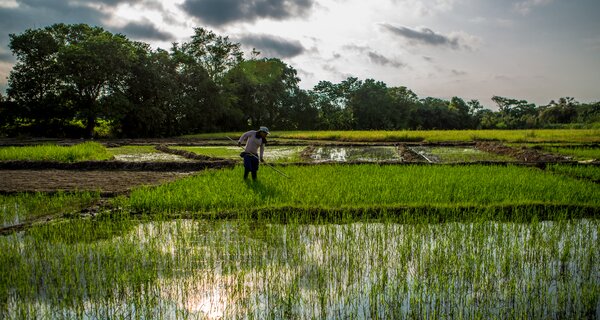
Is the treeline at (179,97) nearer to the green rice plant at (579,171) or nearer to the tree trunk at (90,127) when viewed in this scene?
the tree trunk at (90,127)

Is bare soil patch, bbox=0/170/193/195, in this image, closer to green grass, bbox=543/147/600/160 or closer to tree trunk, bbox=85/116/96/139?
green grass, bbox=543/147/600/160

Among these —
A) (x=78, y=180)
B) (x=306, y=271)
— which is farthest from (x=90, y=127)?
(x=306, y=271)

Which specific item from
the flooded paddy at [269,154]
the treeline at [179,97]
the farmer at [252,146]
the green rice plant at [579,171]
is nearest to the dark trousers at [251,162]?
the farmer at [252,146]

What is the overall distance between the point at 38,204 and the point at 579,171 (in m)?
10.1

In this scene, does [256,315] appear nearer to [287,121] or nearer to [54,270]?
[54,270]

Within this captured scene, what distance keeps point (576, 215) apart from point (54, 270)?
6.27 meters

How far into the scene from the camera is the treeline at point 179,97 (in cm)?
2516

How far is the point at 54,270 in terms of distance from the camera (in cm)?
417

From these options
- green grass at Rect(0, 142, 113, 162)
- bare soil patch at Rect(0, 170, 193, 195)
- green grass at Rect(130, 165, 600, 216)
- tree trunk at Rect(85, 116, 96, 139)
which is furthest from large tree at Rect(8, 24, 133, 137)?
green grass at Rect(130, 165, 600, 216)

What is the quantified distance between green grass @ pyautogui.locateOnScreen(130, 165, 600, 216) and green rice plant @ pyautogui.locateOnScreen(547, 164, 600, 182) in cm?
58

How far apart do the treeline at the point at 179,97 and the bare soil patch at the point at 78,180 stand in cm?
1527

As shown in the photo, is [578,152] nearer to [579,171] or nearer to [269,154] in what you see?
[579,171]

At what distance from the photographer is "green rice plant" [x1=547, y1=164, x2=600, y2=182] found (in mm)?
9114

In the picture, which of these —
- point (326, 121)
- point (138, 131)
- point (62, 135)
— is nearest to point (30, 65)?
point (62, 135)
